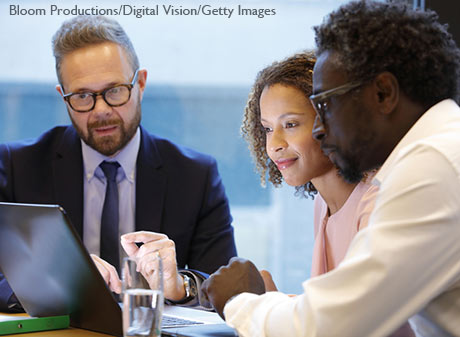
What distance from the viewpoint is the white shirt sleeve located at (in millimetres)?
938

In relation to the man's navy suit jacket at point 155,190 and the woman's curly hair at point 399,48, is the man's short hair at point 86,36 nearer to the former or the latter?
the man's navy suit jacket at point 155,190

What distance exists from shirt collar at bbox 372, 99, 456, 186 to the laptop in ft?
1.51

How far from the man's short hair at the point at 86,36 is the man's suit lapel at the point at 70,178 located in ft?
0.85

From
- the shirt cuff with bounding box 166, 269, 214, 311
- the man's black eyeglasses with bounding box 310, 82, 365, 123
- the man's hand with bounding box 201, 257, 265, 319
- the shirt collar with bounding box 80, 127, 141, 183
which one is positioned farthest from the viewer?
the shirt collar with bounding box 80, 127, 141, 183

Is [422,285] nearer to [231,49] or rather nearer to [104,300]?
[104,300]

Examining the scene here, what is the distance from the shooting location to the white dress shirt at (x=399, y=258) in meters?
0.94

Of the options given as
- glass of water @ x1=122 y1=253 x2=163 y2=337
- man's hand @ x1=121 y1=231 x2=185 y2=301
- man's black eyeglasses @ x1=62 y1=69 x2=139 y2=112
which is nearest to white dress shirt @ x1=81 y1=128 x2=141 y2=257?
man's black eyeglasses @ x1=62 y1=69 x2=139 y2=112

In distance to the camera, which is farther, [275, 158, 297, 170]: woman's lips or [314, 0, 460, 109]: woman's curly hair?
[275, 158, 297, 170]: woman's lips

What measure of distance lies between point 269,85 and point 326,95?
60cm

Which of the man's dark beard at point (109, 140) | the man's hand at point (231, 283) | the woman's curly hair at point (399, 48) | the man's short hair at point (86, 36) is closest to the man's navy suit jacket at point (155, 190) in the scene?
the man's dark beard at point (109, 140)

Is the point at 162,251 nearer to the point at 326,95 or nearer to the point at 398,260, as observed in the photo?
the point at 326,95

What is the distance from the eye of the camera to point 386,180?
100cm

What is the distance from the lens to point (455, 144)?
39.5 inches

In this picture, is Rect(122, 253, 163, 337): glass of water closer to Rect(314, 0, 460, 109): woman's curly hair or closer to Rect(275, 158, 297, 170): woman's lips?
Rect(314, 0, 460, 109): woman's curly hair
